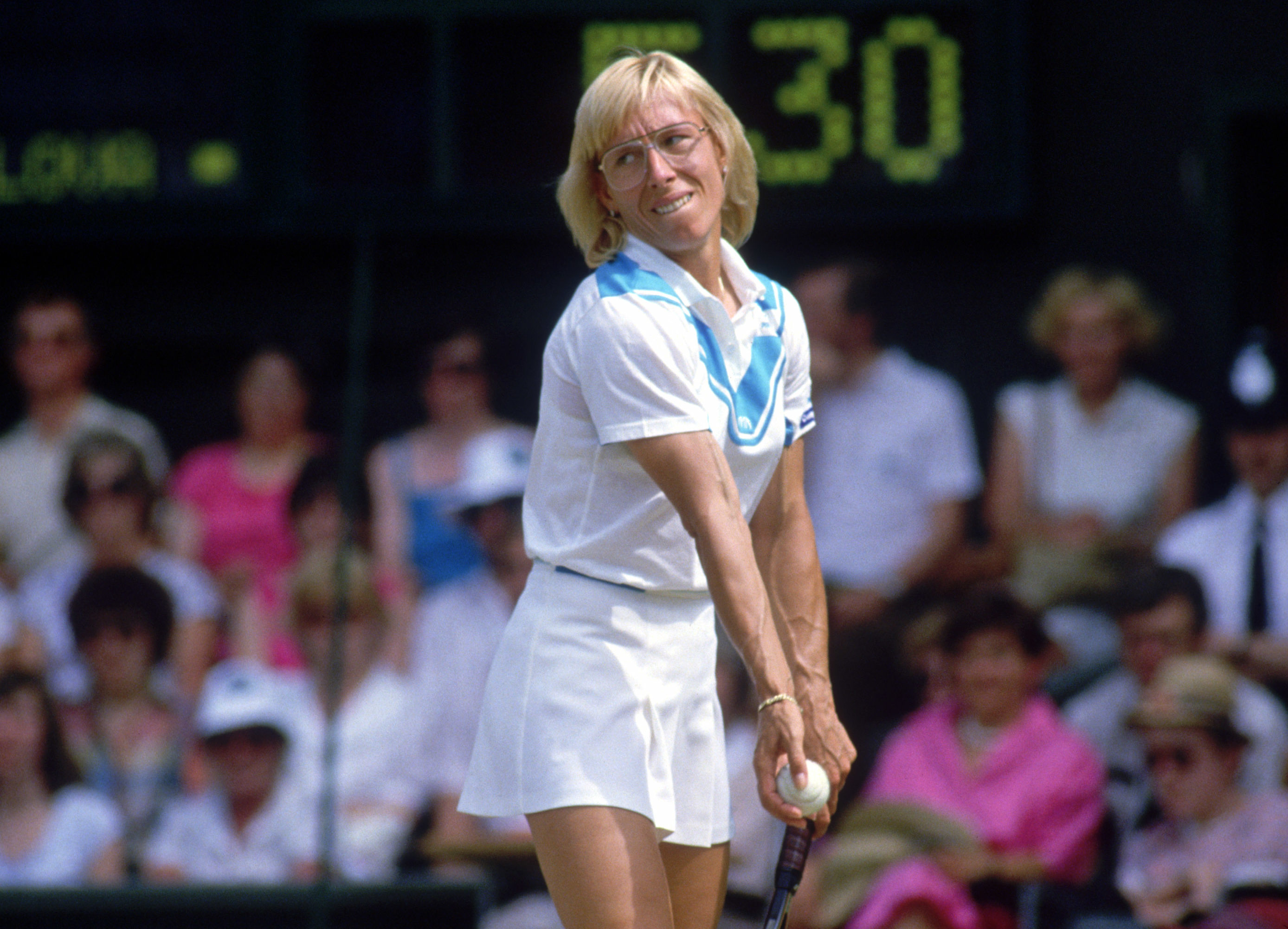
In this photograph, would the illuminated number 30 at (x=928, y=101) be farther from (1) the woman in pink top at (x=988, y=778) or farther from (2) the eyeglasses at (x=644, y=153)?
(2) the eyeglasses at (x=644, y=153)

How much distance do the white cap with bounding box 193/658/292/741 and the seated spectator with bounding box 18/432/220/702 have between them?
30 cm

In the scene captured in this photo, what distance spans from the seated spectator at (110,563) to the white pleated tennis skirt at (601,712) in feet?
11.7

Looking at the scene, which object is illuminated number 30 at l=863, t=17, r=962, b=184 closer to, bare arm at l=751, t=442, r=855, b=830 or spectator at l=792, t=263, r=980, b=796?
spectator at l=792, t=263, r=980, b=796

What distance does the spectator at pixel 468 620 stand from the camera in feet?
18.4

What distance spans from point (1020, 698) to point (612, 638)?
282 cm

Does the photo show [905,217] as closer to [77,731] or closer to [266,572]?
[266,572]

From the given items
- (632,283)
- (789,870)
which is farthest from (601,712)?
(632,283)

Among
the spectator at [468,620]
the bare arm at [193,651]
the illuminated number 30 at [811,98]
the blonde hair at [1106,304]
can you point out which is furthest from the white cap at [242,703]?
the blonde hair at [1106,304]

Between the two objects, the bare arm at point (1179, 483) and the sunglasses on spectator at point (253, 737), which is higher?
the bare arm at point (1179, 483)

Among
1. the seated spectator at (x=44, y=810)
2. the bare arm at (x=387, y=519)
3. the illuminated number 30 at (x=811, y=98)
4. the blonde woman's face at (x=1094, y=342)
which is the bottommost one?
the seated spectator at (x=44, y=810)

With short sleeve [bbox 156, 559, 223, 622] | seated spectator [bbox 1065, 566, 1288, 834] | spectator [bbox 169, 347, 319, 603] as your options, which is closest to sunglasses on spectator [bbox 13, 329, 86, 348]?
spectator [bbox 169, 347, 319, 603]

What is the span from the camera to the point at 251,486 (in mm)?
6391

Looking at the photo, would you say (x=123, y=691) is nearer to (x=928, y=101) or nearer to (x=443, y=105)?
(x=443, y=105)

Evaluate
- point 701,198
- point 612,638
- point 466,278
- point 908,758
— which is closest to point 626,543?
point 612,638
